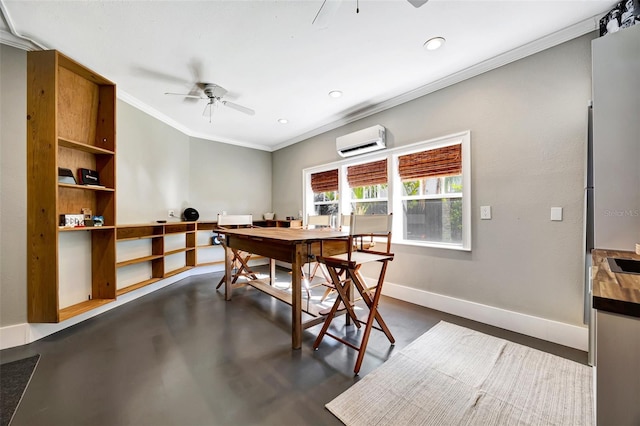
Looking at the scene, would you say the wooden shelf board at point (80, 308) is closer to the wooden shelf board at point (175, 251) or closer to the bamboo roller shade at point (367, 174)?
the wooden shelf board at point (175, 251)

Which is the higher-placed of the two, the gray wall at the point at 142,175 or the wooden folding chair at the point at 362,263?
the gray wall at the point at 142,175

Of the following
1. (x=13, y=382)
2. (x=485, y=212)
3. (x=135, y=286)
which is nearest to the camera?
(x=13, y=382)

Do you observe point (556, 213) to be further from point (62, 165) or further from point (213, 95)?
point (62, 165)

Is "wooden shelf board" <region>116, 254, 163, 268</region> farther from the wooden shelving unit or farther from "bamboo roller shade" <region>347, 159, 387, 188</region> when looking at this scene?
"bamboo roller shade" <region>347, 159, 387, 188</region>

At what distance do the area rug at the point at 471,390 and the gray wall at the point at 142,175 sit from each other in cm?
299

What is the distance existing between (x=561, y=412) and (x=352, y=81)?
3.25 metres

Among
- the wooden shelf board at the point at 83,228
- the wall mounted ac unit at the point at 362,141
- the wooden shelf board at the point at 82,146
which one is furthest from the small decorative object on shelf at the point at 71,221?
the wall mounted ac unit at the point at 362,141

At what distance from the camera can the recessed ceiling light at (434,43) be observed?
2143 mm

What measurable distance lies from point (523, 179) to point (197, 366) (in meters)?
3.27

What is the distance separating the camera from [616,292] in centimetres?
69

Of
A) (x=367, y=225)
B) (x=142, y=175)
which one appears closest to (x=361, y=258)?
(x=367, y=225)

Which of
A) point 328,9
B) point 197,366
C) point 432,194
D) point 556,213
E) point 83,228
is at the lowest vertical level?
point 197,366

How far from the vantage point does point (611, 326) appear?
0.65m

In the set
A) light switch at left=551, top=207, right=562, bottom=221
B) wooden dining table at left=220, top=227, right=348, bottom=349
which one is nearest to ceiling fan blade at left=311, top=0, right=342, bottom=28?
wooden dining table at left=220, top=227, right=348, bottom=349
